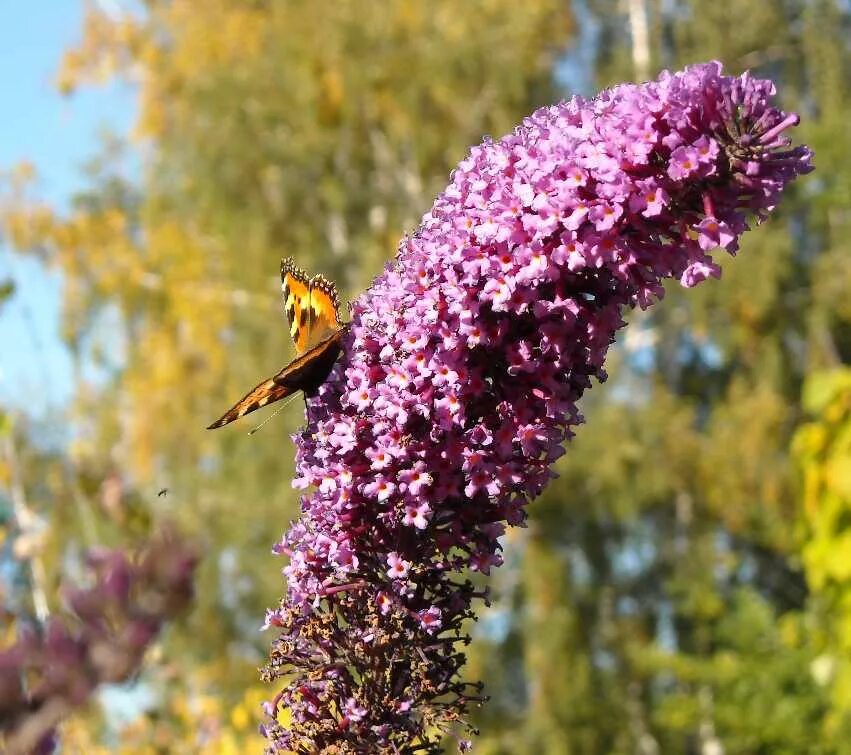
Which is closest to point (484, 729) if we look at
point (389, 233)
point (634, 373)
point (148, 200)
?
point (634, 373)

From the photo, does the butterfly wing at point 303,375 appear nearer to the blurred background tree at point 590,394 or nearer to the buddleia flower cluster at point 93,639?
the buddleia flower cluster at point 93,639

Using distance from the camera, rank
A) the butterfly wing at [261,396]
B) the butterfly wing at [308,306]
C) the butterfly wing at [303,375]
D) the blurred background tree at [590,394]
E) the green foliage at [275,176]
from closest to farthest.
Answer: the butterfly wing at [303,375]
the butterfly wing at [261,396]
the butterfly wing at [308,306]
the blurred background tree at [590,394]
the green foliage at [275,176]

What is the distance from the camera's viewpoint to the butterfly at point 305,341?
268 cm

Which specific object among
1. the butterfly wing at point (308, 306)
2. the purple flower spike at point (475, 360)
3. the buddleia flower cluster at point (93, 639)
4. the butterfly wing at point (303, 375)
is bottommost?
the buddleia flower cluster at point (93, 639)

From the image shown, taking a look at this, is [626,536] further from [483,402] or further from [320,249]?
[483,402]

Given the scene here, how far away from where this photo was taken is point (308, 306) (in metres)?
3.19

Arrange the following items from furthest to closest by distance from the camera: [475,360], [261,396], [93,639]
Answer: [261,396] → [475,360] → [93,639]

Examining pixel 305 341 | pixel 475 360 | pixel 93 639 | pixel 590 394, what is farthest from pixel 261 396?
pixel 590 394

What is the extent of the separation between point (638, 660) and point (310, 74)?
7.33m

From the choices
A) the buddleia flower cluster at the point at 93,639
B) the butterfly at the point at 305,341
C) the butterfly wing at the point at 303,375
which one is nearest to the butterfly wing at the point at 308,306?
the butterfly at the point at 305,341

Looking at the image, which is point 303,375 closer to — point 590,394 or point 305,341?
point 305,341

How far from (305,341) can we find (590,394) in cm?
1002

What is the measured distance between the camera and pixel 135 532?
179 inches

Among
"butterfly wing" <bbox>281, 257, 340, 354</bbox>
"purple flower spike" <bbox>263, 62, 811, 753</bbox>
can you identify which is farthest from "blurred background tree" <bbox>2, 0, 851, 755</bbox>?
"purple flower spike" <bbox>263, 62, 811, 753</bbox>
